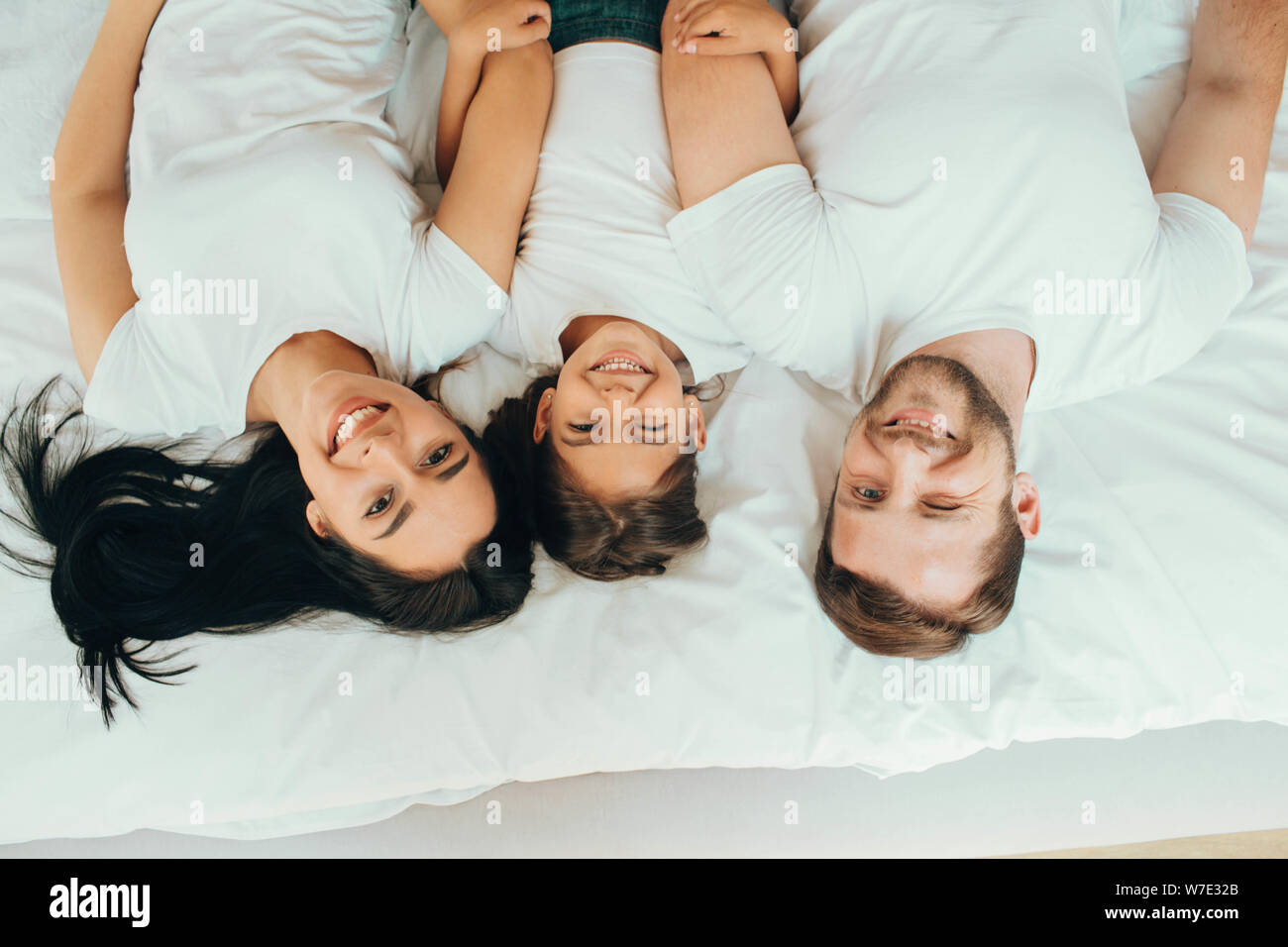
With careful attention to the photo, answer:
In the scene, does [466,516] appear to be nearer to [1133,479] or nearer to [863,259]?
[863,259]

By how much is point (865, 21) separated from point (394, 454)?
1154 mm

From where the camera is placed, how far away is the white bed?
128 cm

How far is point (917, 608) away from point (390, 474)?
0.84 meters

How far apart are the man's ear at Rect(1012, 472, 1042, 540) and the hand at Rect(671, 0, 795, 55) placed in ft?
2.91

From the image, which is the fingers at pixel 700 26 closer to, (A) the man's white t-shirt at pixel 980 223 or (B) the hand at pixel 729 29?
(B) the hand at pixel 729 29

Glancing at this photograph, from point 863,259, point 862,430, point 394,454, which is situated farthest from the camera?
point 863,259

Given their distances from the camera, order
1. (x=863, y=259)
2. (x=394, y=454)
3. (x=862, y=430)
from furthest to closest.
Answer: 1. (x=863, y=259)
2. (x=862, y=430)
3. (x=394, y=454)

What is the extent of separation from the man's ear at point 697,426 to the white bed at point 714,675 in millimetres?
65

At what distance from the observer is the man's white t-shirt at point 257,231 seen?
4.36 feet

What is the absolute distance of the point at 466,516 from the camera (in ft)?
4.15

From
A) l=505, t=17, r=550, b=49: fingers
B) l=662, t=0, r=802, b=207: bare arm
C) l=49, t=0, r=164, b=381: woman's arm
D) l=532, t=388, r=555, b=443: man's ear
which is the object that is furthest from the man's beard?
l=49, t=0, r=164, b=381: woman's arm

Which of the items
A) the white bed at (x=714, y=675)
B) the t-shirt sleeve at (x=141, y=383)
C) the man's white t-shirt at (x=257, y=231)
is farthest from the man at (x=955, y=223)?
the t-shirt sleeve at (x=141, y=383)

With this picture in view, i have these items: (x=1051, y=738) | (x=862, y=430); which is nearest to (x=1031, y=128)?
(x=862, y=430)

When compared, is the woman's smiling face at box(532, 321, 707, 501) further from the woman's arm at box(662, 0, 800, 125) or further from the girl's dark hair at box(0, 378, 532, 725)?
the woman's arm at box(662, 0, 800, 125)
